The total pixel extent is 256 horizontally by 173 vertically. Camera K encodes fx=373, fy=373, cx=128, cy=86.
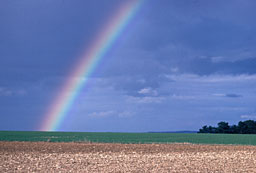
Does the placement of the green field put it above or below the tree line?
below

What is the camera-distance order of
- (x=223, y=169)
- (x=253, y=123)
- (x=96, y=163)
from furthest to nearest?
Result: (x=253, y=123)
(x=96, y=163)
(x=223, y=169)

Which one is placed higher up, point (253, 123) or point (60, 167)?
point (253, 123)

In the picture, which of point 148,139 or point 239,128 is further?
point 239,128

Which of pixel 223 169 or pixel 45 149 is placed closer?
pixel 223 169

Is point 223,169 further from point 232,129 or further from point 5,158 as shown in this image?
point 232,129

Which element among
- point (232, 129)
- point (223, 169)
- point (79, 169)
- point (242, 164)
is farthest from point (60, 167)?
point (232, 129)

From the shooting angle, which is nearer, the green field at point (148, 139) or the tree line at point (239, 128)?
the green field at point (148, 139)

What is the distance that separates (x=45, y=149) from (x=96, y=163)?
42.7 feet

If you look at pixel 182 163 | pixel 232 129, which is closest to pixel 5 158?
pixel 182 163

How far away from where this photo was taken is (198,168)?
23719 mm

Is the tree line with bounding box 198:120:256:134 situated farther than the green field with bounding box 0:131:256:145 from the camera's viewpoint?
Yes

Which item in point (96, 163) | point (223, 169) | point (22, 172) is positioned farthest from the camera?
point (96, 163)

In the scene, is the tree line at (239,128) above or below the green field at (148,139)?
above

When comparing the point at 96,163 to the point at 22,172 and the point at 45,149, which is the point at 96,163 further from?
the point at 45,149
